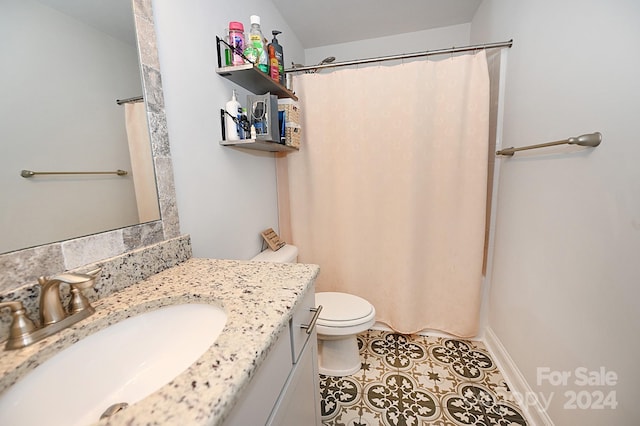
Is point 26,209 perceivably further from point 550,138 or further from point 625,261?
point 550,138

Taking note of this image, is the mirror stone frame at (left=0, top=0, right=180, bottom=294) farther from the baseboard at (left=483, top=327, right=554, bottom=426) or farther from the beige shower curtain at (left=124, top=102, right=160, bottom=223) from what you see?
the baseboard at (left=483, top=327, right=554, bottom=426)

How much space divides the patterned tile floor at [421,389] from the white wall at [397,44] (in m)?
2.22

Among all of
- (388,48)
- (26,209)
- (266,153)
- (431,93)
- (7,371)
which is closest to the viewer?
(7,371)

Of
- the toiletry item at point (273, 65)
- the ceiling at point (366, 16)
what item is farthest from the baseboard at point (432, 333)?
the ceiling at point (366, 16)

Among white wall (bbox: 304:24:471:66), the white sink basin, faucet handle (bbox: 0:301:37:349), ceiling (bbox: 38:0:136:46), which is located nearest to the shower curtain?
white wall (bbox: 304:24:471:66)

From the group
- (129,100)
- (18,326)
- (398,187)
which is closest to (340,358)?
(398,187)

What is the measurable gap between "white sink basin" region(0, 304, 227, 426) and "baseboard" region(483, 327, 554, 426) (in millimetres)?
1473

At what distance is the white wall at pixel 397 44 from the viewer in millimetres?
2066

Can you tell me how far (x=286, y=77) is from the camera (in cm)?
172

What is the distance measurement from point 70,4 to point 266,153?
1066 millimetres

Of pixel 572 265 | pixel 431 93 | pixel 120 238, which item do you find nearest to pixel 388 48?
pixel 431 93

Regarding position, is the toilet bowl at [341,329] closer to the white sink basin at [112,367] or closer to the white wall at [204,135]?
the white wall at [204,135]

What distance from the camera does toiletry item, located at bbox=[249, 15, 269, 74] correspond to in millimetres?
1150

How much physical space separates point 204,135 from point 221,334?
89cm
